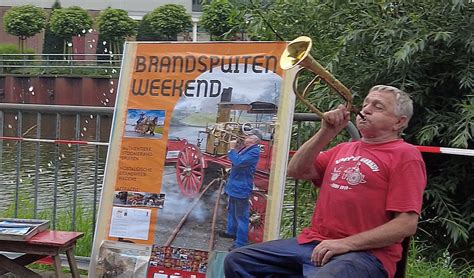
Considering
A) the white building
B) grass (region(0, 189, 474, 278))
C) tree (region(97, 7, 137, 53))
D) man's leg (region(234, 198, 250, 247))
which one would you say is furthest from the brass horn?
the white building

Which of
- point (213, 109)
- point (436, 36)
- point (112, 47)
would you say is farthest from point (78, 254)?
point (112, 47)

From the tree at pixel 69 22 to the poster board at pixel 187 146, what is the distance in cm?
3262

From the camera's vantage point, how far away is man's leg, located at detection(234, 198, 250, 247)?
4.14 meters

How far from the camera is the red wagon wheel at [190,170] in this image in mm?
4289

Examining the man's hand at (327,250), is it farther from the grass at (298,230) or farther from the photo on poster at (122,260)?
the grass at (298,230)

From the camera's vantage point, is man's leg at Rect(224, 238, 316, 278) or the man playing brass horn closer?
the man playing brass horn

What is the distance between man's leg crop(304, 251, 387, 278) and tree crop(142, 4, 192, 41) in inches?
1264

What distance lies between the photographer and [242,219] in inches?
163

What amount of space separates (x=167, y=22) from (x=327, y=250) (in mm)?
32343

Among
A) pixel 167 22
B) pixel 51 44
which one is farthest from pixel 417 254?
pixel 51 44

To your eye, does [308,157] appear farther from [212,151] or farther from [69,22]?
[69,22]

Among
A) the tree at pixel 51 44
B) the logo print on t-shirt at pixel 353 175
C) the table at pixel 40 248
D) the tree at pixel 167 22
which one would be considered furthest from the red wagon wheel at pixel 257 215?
the tree at pixel 51 44

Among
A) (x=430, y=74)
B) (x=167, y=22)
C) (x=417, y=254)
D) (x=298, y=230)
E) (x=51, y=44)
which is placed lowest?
(x=417, y=254)

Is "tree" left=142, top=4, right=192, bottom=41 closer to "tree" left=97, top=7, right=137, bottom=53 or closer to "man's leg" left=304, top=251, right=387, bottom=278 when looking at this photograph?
"tree" left=97, top=7, right=137, bottom=53
